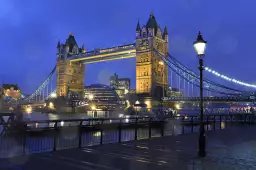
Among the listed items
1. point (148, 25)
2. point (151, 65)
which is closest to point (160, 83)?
point (151, 65)

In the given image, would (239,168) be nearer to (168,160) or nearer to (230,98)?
(168,160)

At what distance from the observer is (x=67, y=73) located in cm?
9869

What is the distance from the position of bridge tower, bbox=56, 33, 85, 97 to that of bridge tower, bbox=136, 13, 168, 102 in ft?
114

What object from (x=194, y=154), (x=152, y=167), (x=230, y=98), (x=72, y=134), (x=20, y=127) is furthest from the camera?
(x=230, y=98)

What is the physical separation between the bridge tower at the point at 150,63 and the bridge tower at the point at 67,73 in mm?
34798

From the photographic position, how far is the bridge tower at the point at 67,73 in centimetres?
9881

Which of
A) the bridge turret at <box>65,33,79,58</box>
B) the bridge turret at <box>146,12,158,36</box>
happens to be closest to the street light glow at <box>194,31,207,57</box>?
the bridge turret at <box>146,12,158,36</box>

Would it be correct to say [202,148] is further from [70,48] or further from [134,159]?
[70,48]

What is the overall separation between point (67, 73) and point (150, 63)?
39083 mm

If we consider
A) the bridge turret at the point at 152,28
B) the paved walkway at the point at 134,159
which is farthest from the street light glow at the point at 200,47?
the bridge turret at the point at 152,28

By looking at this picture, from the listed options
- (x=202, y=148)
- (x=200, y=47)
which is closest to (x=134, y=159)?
(x=202, y=148)

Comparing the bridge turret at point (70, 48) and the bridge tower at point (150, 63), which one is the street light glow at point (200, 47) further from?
the bridge turret at point (70, 48)

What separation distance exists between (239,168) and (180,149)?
3.30 metres

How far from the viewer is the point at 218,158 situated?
8.77 m
